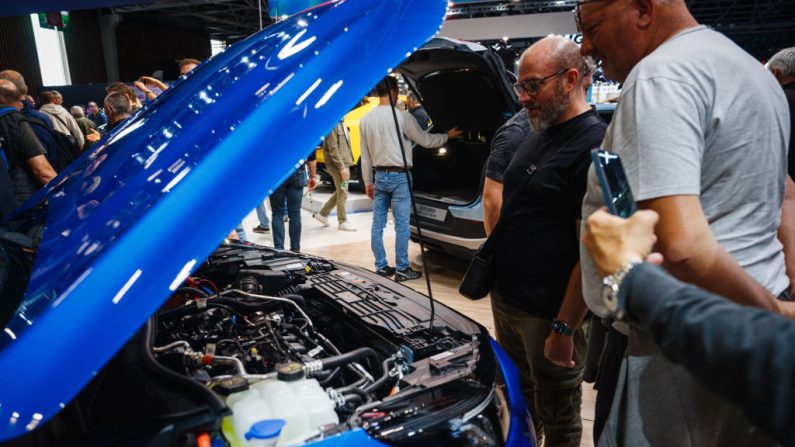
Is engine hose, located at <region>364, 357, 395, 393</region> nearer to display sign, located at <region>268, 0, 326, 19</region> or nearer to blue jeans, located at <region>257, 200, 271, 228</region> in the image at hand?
display sign, located at <region>268, 0, 326, 19</region>

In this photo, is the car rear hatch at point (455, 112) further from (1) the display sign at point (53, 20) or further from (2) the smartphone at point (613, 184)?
(1) the display sign at point (53, 20)

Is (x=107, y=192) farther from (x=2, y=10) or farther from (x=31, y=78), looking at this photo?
(x=31, y=78)

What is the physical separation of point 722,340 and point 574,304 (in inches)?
38.8

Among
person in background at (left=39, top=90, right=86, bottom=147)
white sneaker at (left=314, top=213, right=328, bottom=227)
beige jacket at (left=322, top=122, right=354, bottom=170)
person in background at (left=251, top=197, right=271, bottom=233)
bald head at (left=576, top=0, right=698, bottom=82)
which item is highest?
bald head at (left=576, top=0, right=698, bottom=82)

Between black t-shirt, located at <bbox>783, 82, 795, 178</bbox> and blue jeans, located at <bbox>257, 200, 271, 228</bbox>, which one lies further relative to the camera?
blue jeans, located at <bbox>257, 200, 271, 228</bbox>

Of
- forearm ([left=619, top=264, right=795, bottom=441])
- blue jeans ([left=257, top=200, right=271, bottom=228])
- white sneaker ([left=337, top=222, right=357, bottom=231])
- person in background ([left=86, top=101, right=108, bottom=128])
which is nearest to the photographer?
forearm ([left=619, top=264, right=795, bottom=441])

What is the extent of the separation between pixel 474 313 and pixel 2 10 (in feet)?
22.0

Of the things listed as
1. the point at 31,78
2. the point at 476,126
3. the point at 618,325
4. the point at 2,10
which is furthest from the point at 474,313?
the point at 31,78

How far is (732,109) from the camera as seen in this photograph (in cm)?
→ 89

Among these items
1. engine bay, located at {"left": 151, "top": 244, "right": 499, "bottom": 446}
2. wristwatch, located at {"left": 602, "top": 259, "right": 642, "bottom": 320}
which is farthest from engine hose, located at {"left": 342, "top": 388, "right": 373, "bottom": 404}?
wristwatch, located at {"left": 602, "top": 259, "right": 642, "bottom": 320}

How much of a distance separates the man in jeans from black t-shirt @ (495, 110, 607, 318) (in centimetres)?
246

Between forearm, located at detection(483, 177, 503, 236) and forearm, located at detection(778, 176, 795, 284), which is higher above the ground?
forearm, located at detection(778, 176, 795, 284)

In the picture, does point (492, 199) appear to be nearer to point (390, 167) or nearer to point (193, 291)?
point (193, 291)

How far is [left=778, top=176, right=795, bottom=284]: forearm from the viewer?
1217 mm
